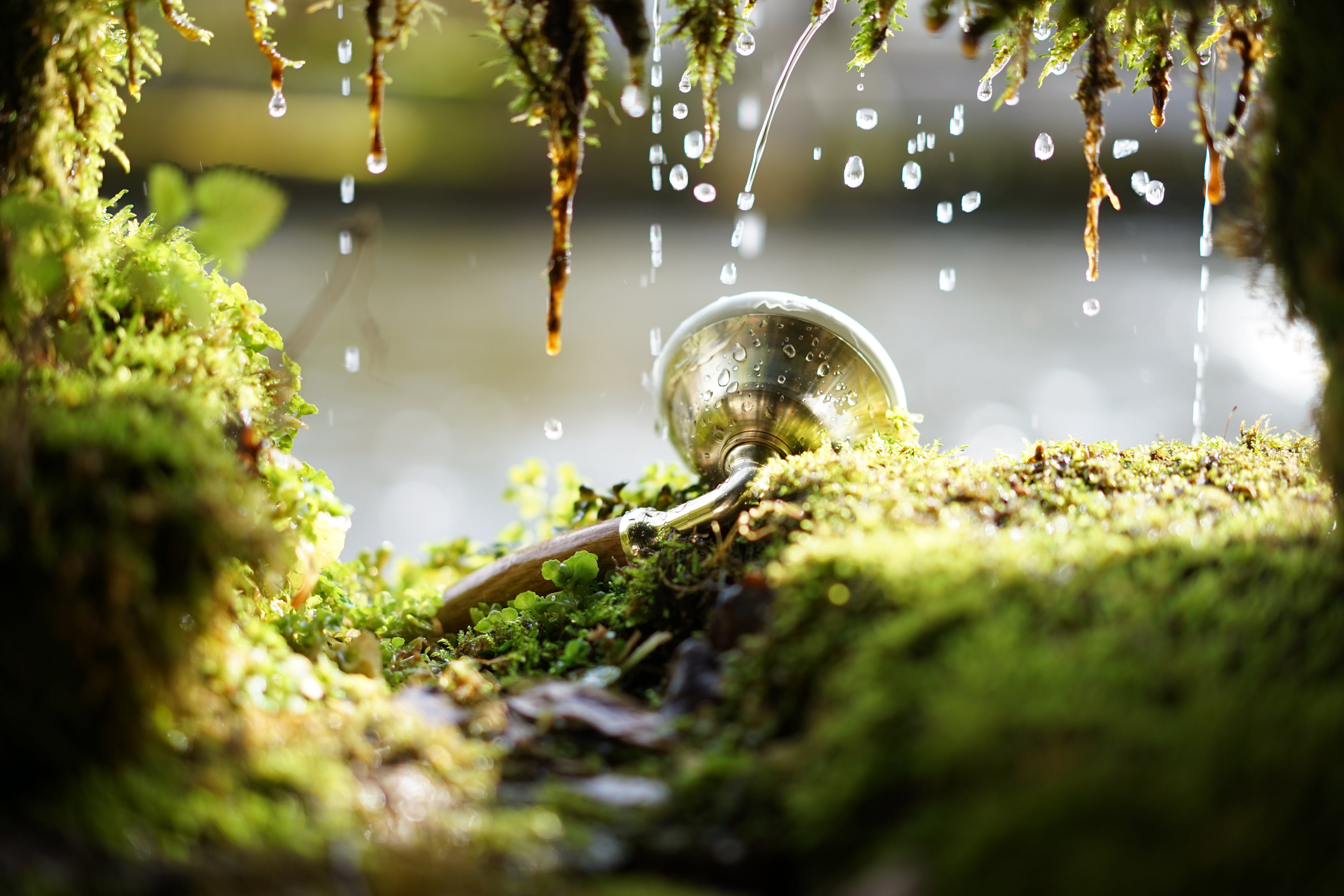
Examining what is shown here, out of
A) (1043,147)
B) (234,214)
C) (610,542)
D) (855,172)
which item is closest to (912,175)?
(855,172)

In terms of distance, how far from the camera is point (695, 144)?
1.73 m

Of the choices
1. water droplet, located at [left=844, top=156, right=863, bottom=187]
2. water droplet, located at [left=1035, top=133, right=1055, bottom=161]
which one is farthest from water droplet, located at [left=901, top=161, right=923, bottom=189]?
water droplet, located at [left=1035, top=133, right=1055, bottom=161]

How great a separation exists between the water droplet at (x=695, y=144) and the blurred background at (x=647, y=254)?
90.6 inches

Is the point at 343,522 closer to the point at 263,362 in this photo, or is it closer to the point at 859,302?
the point at 263,362

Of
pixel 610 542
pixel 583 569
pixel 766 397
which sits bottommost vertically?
pixel 583 569

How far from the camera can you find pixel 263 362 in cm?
152

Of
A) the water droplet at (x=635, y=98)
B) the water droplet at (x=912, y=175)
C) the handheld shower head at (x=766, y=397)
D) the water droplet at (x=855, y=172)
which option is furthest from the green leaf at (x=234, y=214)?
the water droplet at (x=912, y=175)

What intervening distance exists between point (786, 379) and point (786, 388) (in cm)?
2

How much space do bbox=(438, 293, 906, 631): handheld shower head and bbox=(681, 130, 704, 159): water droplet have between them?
343mm

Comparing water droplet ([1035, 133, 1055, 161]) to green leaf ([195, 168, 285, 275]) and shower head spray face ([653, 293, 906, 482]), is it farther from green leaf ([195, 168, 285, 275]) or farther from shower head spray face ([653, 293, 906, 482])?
green leaf ([195, 168, 285, 275])

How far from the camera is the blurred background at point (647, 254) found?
14.9 ft

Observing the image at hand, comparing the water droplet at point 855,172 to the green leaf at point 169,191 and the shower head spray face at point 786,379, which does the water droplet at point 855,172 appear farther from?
the green leaf at point 169,191

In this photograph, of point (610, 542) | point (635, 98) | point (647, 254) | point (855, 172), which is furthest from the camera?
point (647, 254)

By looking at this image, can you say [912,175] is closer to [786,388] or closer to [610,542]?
[786,388]
